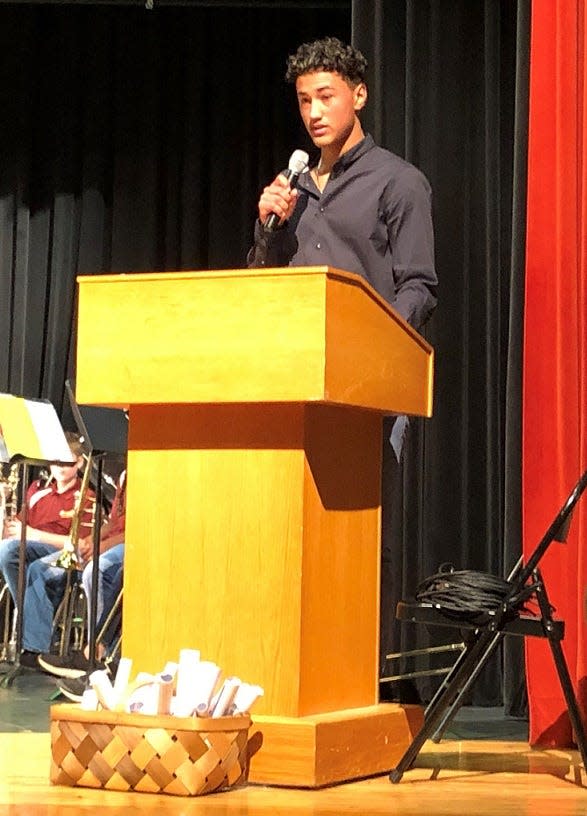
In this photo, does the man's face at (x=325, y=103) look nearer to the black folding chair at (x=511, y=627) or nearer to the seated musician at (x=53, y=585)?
the black folding chair at (x=511, y=627)

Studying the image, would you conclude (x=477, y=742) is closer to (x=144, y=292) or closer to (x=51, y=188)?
(x=144, y=292)

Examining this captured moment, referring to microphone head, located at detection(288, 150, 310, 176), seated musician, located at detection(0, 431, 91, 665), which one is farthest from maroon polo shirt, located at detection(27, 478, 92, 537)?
microphone head, located at detection(288, 150, 310, 176)

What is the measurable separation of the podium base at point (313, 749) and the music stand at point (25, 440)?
2.42 meters

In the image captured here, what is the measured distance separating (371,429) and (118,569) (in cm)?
293

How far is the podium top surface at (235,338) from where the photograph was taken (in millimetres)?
2613

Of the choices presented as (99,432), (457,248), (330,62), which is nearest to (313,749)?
(330,62)

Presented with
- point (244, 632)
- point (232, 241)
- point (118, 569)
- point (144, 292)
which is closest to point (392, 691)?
point (118, 569)

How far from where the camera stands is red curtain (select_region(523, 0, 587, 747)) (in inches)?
151

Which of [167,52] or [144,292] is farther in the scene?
[167,52]

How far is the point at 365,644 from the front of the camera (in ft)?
9.70

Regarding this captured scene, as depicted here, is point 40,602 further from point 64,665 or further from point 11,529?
point 64,665

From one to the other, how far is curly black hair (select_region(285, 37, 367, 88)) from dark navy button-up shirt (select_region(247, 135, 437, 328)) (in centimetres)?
18

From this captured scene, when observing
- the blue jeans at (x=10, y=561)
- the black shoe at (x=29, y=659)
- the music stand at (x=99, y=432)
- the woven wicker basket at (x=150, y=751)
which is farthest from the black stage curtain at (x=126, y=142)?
the woven wicker basket at (x=150, y=751)

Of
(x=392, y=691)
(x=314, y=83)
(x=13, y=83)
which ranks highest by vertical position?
(x=13, y=83)
